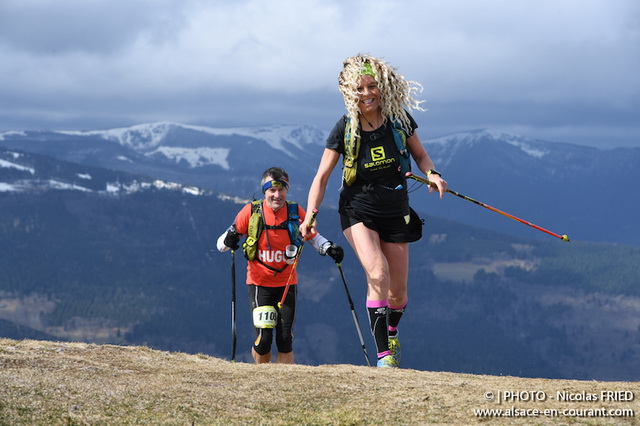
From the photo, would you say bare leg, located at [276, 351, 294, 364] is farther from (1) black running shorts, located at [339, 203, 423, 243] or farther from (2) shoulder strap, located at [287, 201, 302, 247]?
(1) black running shorts, located at [339, 203, 423, 243]

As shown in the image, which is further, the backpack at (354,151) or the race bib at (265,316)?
the race bib at (265,316)

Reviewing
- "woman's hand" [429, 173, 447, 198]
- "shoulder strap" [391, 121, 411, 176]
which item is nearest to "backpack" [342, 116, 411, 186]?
"shoulder strap" [391, 121, 411, 176]

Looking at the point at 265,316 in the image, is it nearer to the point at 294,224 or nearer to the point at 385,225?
the point at 294,224

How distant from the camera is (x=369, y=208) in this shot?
12.5 metres

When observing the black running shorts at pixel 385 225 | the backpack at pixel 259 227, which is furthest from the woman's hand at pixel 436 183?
the backpack at pixel 259 227

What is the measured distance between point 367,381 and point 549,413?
308 cm

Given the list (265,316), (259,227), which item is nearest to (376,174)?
(259,227)

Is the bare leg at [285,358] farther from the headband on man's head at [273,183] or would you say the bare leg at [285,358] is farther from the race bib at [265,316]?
the headband on man's head at [273,183]

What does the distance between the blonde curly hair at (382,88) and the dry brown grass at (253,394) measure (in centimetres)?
418

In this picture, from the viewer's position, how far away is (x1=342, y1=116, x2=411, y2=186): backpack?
1232 centimetres

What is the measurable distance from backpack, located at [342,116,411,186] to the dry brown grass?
3240mm

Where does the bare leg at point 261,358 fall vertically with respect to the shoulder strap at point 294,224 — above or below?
below

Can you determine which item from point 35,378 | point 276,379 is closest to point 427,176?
point 276,379

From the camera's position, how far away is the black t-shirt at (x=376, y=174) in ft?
40.7
